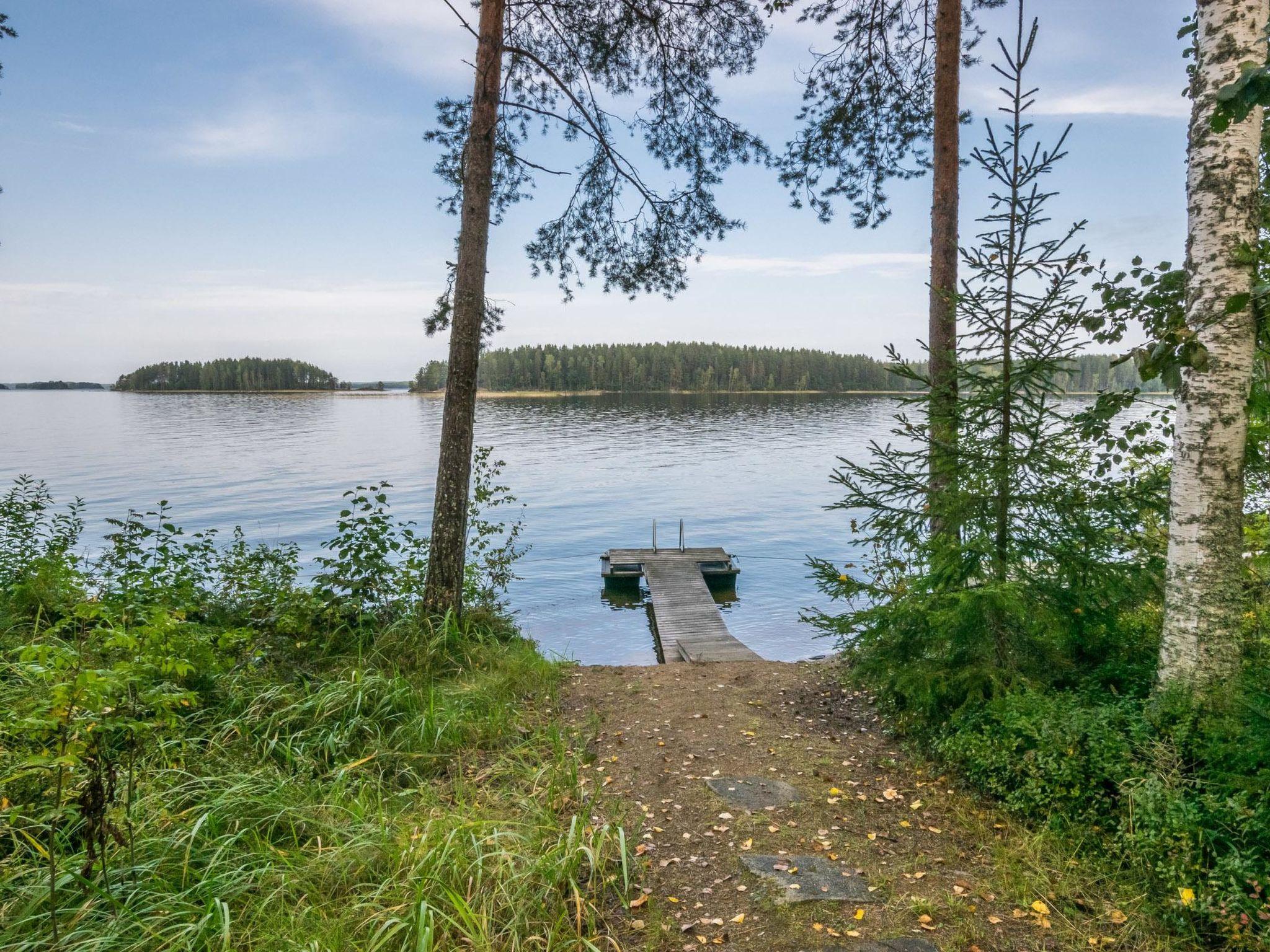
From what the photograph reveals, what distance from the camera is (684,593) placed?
48.9 feet

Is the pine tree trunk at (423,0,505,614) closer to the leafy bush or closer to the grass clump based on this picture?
the grass clump

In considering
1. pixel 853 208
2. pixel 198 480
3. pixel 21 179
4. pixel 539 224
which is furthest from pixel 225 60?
pixel 198 480

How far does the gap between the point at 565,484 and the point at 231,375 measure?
10039 cm

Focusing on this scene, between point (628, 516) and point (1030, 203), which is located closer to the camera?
point (1030, 203)

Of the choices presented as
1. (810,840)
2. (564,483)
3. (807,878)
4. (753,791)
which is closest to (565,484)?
(564,483)

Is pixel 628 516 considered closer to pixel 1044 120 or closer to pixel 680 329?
pixel 680 329

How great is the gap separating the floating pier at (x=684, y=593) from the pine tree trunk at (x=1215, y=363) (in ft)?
18.6

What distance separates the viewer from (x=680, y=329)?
36.6 metres

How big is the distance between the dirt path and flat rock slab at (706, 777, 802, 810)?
2.3 inches

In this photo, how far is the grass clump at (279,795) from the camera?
2.47 metres

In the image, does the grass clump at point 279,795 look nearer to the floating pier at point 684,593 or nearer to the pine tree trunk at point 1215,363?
the pine tree trunk at point 1215,363

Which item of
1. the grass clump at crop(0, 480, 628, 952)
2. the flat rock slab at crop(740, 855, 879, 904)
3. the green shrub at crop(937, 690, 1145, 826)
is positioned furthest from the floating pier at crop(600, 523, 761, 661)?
the flat rock slab at crop(740, 855, 879, 904)

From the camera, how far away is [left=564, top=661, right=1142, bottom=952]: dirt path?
2723 millimetres

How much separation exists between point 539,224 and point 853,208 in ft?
12.2
